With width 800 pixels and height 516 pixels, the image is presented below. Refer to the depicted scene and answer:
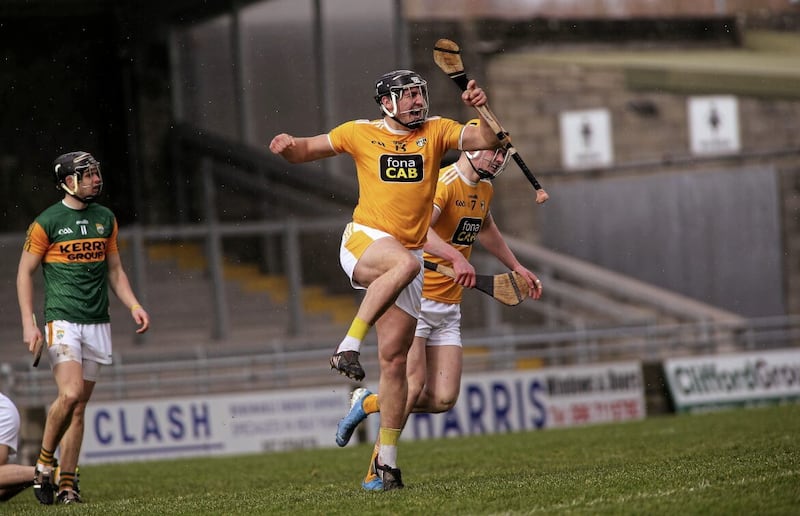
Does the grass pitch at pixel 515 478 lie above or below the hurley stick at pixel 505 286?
below

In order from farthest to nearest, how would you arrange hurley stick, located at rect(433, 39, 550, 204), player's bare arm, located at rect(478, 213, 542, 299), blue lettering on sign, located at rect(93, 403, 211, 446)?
blue lettering on sign, located at rect(93, 403, 211, 446)
player's bare arm, located at rect(478, 213, 542, 299)
hurley stick, located at rect(433, 39, 550, 204)

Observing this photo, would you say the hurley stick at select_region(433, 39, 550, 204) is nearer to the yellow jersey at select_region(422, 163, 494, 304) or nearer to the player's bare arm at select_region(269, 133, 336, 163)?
the yellow jersey at select_region(422, 163, 494, 304)

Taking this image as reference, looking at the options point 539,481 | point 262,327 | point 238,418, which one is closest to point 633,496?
point 539,481

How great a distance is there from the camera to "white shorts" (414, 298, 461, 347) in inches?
363

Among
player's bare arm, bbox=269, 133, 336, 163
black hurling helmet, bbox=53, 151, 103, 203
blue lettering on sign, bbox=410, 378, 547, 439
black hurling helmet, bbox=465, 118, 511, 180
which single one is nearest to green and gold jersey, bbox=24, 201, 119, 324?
black hurling helmet, bbox=53, 151, 103, 203

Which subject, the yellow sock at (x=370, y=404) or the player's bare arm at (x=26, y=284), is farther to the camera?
the player's bare arm at (x=26, y=284)

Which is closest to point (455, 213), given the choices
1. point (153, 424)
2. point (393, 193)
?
point (393, 193)

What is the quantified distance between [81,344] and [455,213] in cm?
256

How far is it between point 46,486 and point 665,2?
21.1 meters

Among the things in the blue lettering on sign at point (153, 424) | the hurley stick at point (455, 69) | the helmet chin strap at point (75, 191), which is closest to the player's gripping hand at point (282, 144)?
the hurley stick at point (455, 69)

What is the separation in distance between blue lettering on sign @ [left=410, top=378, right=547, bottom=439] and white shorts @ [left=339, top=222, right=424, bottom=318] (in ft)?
29.3

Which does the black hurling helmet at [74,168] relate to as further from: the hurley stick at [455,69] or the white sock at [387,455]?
the white sock at [387,455]

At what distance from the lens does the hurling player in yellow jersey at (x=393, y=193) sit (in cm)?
784

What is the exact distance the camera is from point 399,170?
26.0ft
